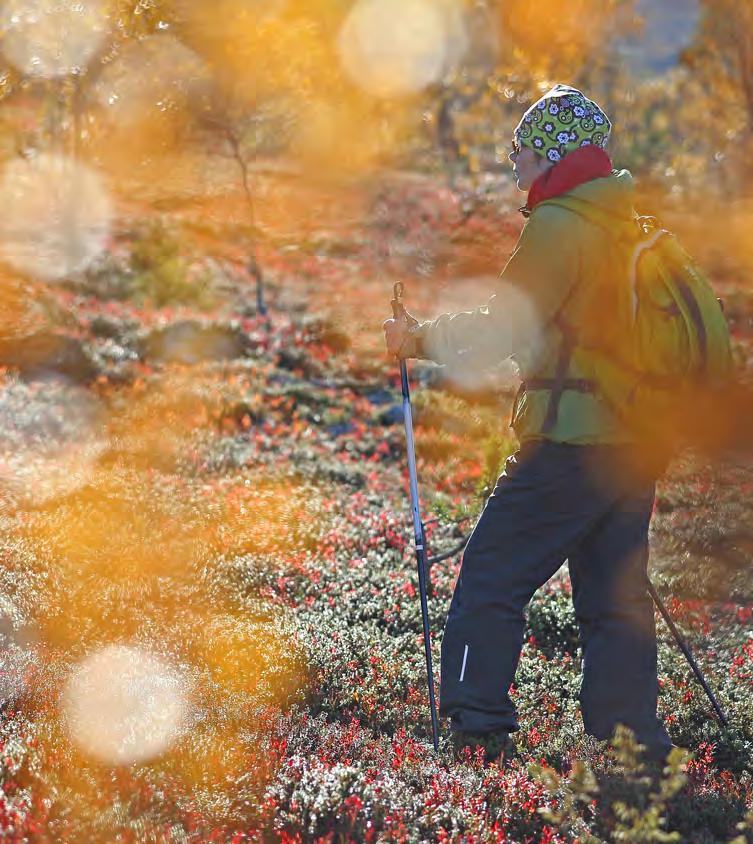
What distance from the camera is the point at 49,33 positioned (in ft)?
46.1

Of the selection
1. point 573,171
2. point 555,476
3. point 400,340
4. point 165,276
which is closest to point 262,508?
point 400,340

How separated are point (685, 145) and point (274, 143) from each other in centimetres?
2358

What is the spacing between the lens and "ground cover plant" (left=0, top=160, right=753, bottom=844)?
367 cm

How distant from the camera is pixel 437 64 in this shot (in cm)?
4106

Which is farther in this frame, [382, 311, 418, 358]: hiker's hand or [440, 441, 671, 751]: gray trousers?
[382, 311, 418, 358]: hiker's hand

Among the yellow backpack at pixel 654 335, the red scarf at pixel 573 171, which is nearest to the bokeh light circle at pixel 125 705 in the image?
the yellow backpack at pixel 654 335

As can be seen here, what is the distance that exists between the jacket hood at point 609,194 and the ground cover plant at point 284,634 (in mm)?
1674

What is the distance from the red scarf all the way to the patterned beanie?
0.04 meters

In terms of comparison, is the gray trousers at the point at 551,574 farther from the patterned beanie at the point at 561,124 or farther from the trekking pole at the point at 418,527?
the patterned beanie at the point at 561,124

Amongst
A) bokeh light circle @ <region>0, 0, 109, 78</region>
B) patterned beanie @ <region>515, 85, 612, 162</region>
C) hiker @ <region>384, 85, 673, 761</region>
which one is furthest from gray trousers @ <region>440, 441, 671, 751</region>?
bokeh light circle @ <region>0, 0, 109, 78</region>

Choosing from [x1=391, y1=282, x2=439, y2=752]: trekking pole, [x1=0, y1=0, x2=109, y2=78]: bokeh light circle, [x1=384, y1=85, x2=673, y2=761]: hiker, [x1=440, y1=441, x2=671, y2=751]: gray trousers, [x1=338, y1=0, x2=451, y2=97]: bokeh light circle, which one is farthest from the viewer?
[x1=338, y1=0, x2=451, y2=97]: bokeh light circle

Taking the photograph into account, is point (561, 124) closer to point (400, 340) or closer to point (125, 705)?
point (400, 340)

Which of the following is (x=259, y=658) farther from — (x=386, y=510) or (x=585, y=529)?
(x=386, y=510)

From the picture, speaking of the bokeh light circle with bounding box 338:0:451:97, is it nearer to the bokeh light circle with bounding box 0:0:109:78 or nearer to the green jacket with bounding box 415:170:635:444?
the bokeh light circle with bounding box 0:0:109:78
